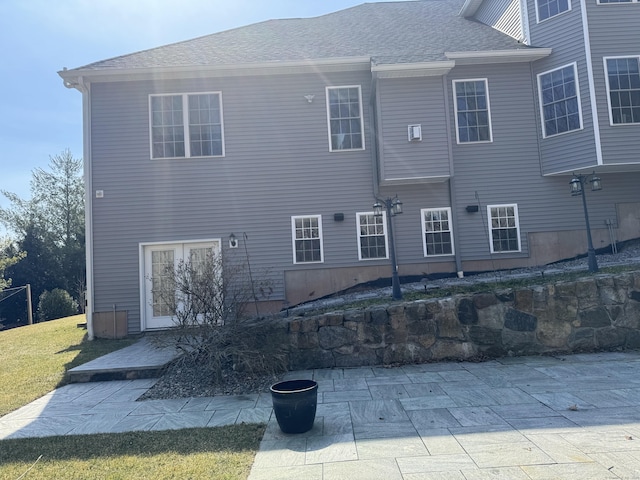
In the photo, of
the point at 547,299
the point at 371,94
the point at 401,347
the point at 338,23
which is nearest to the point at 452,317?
the point at 401,347

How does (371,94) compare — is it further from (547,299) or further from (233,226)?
(547,299)

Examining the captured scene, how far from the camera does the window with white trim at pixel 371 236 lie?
10.1m

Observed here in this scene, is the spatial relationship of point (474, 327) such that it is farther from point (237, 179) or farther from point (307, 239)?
point (237, 179)

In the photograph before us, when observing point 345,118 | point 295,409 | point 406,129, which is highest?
point 345,118

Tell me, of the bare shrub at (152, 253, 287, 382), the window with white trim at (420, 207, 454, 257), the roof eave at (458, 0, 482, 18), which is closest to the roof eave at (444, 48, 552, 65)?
the roof eave at (458, 0, 482, 18)

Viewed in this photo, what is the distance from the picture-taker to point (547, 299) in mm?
6617

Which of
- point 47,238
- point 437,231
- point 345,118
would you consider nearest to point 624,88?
point 437,231

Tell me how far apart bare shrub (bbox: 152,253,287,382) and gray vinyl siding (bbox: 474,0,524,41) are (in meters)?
10.6

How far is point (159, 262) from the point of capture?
33.2ft

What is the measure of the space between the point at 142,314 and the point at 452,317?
7476 millimetres

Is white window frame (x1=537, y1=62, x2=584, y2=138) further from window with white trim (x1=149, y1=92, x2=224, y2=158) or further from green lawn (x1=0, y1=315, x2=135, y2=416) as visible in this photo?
green lawn (x1=0, y1=315, x2=135, y2=416)

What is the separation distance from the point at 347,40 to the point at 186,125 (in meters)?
5.24

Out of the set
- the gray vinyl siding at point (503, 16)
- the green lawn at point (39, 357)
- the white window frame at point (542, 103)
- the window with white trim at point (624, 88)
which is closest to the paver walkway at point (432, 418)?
the green lawn at point (39, 357)

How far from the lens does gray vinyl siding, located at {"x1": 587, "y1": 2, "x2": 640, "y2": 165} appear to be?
935 centimetres
